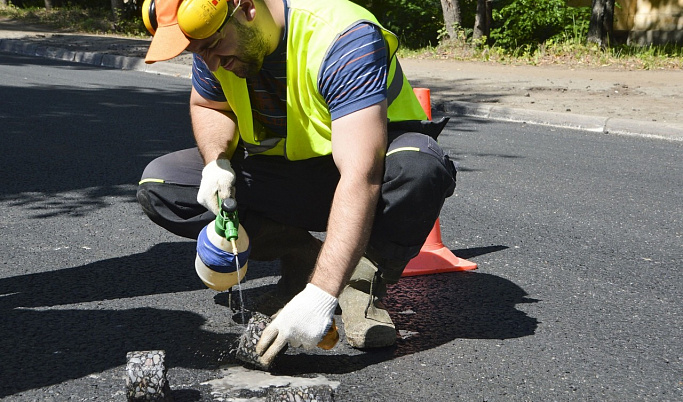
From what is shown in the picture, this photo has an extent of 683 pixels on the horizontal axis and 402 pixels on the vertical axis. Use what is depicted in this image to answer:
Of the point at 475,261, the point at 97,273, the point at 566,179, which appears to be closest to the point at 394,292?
the point at 475,261

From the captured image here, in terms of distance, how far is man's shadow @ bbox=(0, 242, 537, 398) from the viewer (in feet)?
9.02

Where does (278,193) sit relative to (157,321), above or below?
above

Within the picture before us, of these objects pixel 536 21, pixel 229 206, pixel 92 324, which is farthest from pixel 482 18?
pixel 229 206

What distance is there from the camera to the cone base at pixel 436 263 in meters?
3.75

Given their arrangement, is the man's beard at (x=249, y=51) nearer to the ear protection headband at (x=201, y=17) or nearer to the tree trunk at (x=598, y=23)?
the ear protection headband at (x=201, y=17)

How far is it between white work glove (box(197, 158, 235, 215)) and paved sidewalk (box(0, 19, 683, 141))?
20.6ft

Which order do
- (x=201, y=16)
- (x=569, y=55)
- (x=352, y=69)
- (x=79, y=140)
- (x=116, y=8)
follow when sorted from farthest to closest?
1. (x=116, y=8)
2. (x=569, y=55)
3. (x=79, y=140)
4. (x=352, y=69)
5. (x=201, y=16)

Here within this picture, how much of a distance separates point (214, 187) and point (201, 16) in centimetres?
72

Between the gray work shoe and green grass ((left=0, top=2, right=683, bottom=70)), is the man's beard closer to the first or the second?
the gray work shoe

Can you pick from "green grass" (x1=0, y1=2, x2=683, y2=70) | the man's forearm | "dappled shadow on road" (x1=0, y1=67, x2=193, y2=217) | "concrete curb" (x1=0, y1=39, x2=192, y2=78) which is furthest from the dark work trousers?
"green grass" (x1=0, y1=2, x2=683, y2=70)

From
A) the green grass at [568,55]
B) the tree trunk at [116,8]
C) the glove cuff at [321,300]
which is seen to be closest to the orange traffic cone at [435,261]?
the glove cuff at [321,300]

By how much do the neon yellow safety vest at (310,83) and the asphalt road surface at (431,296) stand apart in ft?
2.44

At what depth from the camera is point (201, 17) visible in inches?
95.0

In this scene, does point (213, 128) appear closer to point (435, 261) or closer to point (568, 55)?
point (435, 261)
